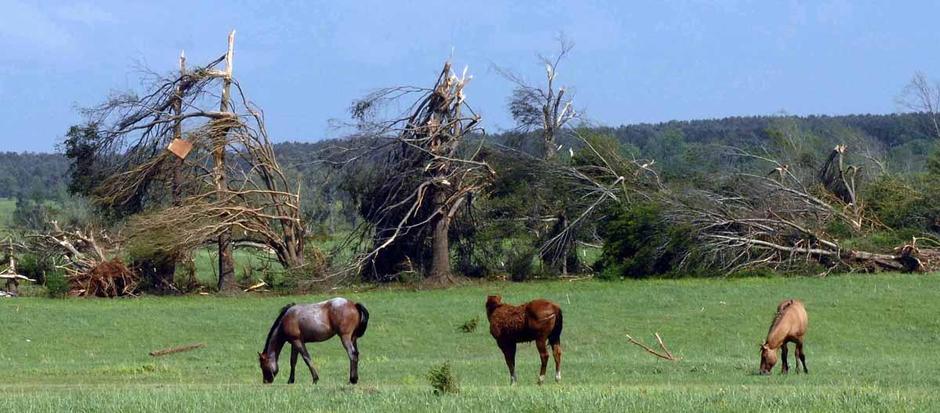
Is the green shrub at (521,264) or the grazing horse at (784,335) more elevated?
the green shrub at (521,264)

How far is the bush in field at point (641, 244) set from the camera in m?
38.3

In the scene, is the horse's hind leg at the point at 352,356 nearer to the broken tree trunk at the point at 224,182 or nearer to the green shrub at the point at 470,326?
the green shrub at the point at 470,326

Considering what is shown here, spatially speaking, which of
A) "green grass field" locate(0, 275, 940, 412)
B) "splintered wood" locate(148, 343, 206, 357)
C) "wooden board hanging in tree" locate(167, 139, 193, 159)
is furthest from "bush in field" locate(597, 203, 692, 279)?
"splintered wood" locate(148, 343, 206, 357)

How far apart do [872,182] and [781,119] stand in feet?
68.6

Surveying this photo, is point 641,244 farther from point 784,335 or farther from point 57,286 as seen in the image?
point 784,335

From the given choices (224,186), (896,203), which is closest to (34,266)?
(224,186)

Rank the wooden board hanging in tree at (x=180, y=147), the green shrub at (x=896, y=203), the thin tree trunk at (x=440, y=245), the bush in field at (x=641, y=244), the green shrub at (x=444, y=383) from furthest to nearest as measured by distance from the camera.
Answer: the thin tree trunk at (x=440, y=245) < the green shrub at (x=896, y=203) < the wooden board hanging in tree at (x=180, y=147) < the bush in field at (x=641, y=244) < the green shrub at (x=444, y=383)

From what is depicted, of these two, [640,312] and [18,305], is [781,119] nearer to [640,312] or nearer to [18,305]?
[640,312]

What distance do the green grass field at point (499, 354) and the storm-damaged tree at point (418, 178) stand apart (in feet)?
7.35

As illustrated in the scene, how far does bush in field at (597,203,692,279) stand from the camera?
38.3 metres

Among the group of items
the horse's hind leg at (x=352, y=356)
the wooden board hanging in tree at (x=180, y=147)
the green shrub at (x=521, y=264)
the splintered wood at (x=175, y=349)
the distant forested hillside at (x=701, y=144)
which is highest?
the distant forested hillside at (x=701, y=144)

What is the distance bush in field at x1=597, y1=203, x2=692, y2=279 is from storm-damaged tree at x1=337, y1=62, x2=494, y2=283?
4.94 meters

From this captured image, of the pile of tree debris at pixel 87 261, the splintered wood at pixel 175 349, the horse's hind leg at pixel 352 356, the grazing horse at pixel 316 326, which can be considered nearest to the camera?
the horse's hind leg at pixel 352 356

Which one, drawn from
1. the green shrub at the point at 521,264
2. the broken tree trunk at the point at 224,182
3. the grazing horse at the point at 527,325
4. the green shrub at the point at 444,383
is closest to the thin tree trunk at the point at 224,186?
the broken tree trunk at the point at 224,182
